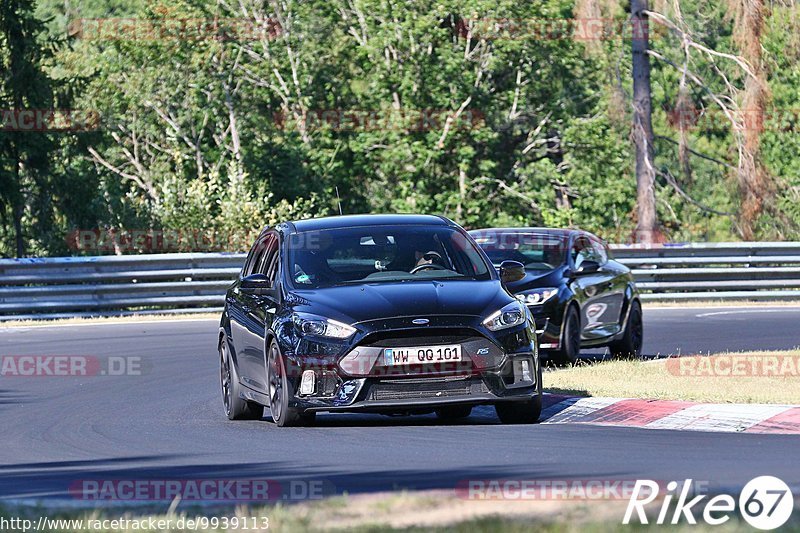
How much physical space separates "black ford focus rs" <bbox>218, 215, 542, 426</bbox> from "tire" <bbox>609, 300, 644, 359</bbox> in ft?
19.6

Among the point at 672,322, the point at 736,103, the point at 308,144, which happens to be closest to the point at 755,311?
the point at 672,322

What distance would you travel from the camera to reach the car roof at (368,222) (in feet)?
42.2

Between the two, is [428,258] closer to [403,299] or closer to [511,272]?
[511,272]

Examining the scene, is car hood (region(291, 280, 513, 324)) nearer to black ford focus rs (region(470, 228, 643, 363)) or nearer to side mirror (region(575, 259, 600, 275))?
black ford focus rs (region(470, 228, 643, 363))

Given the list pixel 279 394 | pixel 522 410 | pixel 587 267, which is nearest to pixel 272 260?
pixel 279 394

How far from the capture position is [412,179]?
4572 cm

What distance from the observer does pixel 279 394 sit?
37.9 feet

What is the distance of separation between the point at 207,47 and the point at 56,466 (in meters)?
37.0

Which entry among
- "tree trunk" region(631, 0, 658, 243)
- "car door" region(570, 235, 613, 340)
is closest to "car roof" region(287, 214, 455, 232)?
"car door" region(570, 235, 613, 340)

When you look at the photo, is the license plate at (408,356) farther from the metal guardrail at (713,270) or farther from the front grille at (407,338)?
the metal guardrail at (713,270)

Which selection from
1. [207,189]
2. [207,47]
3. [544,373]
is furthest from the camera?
[207,47]

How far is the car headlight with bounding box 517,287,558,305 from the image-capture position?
1675 cm

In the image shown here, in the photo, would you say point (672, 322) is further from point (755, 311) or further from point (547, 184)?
point (547, 184)

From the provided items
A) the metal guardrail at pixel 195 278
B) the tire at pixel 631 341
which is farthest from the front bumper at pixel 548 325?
the metal guardrail at pixel 195 278
